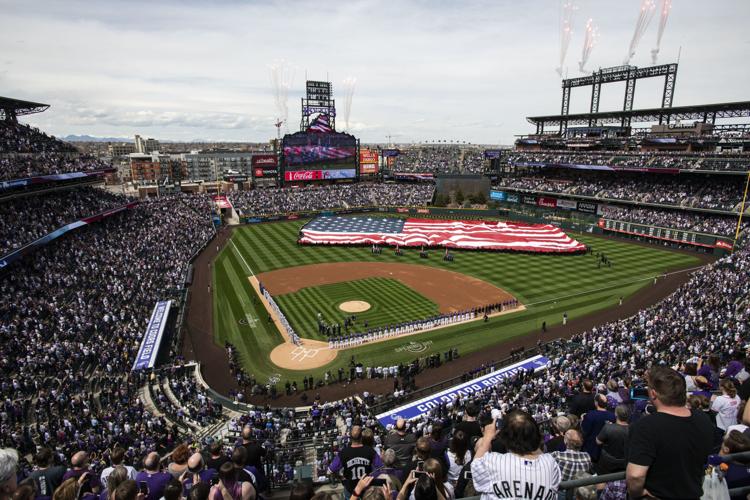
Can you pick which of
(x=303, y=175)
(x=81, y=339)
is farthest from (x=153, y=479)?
(x=303, y=175)

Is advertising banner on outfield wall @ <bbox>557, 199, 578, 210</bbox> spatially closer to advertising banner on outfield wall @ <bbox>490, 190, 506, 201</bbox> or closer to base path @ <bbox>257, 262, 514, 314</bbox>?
advertising banner on outfield wall @ <bbox>490, 190, 506, 201</bbox>

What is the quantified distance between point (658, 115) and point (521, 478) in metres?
88.1

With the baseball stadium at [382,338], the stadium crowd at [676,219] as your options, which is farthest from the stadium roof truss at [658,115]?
the stadium crowd at [676,219]

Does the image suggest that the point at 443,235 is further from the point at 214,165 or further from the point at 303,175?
the point at 214,165

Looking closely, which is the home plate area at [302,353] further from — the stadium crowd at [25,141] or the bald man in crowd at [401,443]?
the stadium crowd at [25,141]

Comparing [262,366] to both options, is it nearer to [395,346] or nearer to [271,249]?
[395,346]

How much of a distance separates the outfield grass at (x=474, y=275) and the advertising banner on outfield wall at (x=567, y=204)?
40.2 ft

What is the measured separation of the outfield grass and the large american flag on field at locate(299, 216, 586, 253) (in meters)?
1.43

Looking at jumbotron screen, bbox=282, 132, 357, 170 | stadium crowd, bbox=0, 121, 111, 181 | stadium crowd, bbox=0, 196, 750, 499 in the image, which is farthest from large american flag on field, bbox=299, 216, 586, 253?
stadium crowd, bbox=0, 121, 111, 181

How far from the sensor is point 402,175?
10494 cm

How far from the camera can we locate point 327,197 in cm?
8438

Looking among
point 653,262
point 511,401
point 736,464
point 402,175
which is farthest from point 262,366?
point 402,175

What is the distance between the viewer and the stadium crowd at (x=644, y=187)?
58406mm

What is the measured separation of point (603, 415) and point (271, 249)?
170 ft
